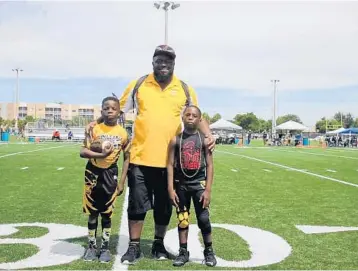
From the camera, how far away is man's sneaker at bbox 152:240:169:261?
4765 mm

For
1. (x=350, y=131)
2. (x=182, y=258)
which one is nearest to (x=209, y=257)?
(x=182, y=258)

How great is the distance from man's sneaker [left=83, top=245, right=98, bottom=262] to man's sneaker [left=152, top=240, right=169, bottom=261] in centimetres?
56

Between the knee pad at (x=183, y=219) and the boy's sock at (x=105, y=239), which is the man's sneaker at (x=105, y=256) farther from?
the knee pad at (x=183, y=219)

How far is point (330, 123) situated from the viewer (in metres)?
127

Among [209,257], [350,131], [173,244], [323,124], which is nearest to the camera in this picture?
[209,257]

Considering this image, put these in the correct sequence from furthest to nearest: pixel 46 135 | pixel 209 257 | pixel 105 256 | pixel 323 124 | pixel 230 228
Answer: pixel 323 124 < pixel 46 135 < pixel 230 228 < pixel 105 256 < pixel 209 257

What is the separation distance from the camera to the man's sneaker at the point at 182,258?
454cm

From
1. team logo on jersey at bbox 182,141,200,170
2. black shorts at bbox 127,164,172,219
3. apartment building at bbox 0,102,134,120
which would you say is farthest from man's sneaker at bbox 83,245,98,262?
apartment building at bbox 0,102,134,120

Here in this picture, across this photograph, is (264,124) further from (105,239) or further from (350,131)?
(105,239)

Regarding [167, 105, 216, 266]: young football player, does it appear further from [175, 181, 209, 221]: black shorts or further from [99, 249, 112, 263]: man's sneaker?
[99, 249, 112, 263]: man's sneaker

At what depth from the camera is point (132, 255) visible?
4625mm

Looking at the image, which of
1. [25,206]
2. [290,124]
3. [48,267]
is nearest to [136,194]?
[48,267]

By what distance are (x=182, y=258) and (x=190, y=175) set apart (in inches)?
30.2

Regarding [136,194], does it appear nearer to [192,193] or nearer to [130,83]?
[192,193]
